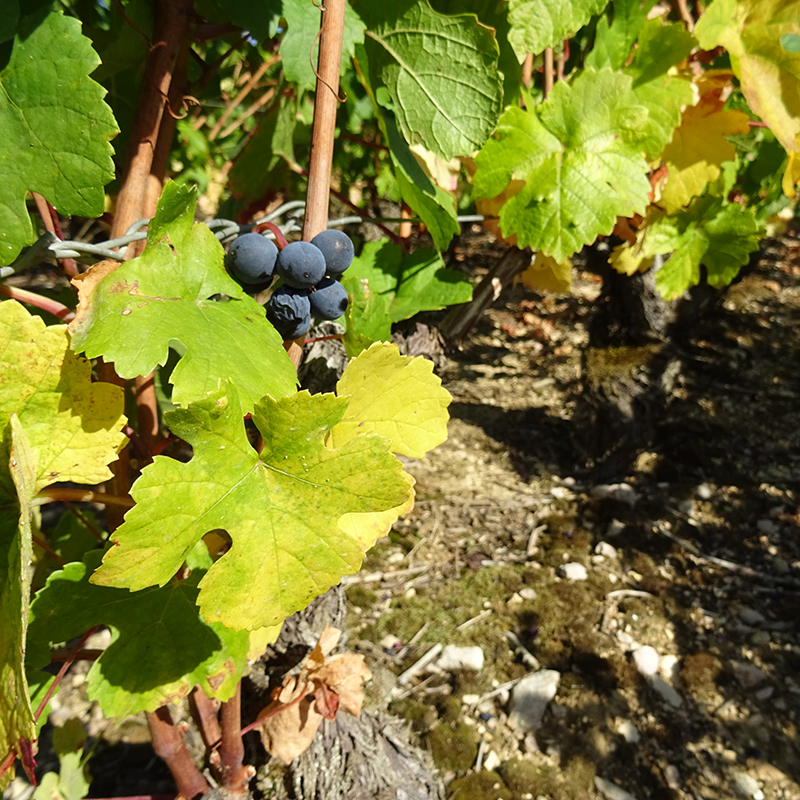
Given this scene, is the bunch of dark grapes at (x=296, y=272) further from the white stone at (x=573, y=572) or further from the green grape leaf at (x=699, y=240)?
the white stone at (x=573, y=572)

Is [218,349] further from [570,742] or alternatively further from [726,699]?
[726,699]

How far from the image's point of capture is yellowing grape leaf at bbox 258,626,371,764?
4.05 ft

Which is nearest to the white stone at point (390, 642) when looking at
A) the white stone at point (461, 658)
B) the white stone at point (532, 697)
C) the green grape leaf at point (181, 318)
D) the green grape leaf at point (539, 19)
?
the white stone at point (461, 658)

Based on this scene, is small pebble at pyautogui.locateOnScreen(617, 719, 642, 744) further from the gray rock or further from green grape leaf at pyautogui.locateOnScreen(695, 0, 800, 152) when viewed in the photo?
green grape leaf at pyautogui.locateOnScreen(695, 0, 800, 152)

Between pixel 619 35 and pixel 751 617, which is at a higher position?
pixel 619 35

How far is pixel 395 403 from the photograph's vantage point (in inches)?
33.7

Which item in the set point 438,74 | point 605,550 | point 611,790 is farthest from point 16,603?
point 605,550

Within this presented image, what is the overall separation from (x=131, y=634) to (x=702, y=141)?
1526 millimetres

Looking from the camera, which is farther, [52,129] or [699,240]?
[699,240]

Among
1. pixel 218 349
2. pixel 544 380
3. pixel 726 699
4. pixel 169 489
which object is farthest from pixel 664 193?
pixel 544 380

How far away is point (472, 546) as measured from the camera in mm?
2752

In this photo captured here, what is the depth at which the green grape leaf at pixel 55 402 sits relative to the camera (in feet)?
2.31

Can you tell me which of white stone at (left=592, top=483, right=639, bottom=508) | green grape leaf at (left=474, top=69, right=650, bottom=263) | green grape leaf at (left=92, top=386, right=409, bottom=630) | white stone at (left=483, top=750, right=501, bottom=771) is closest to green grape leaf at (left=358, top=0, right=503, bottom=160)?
green grape leaf at (left=474, top=69, right=650, bottom=263)

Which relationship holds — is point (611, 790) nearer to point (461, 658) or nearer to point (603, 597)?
point (461, 658)
